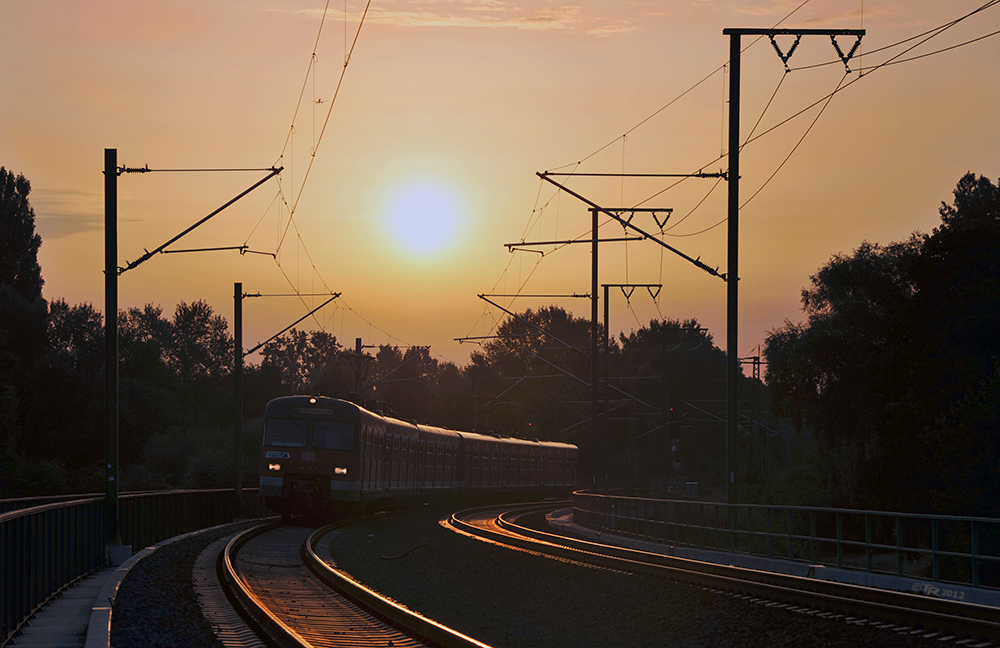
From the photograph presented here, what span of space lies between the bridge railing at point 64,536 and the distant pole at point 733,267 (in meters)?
11.7

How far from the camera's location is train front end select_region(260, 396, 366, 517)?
3066 centimetres

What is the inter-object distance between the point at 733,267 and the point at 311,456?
14.2 m

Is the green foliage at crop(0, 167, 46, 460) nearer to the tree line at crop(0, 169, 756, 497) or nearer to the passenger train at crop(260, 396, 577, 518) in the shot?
the tree line at crop(0, 169, 756, 497)

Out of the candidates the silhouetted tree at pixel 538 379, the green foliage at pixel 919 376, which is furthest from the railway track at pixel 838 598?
Answer: the silhouetted tree at pixel 538 379

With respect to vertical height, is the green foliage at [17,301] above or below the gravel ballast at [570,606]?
above

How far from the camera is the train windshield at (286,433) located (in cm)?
3111

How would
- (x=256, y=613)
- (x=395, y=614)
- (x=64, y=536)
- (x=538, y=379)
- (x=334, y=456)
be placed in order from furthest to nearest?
(x=538, y=379) → (x=334, y=456) → (x=64, y=536) → (x=256, y=613) → (x=395, y=614)

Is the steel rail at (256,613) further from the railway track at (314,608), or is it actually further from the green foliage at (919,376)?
the green foliage at (919,376)

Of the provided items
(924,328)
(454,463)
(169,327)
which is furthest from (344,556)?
(169,327)

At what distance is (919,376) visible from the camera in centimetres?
2902

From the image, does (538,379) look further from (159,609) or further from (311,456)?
(159,609)

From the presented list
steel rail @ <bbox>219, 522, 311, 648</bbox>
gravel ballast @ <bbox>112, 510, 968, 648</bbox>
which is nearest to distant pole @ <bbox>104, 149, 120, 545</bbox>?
gravel ballast @ <bbox>112, 510, 968, 648</bbox>

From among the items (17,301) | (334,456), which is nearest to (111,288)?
(334,456)

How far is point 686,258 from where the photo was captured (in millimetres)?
→ 22359
